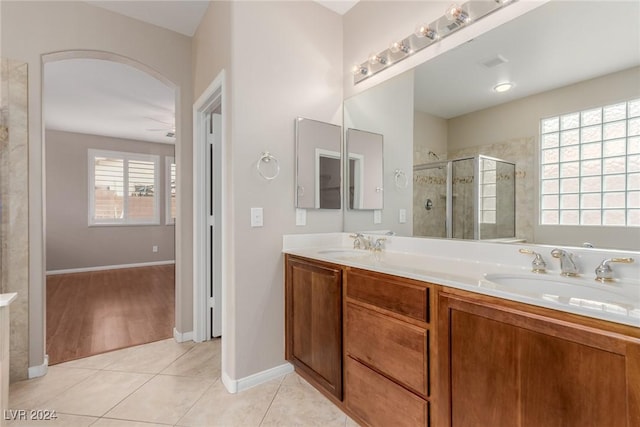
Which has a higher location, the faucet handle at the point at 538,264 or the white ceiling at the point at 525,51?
the white ceiling at the point at 525,51

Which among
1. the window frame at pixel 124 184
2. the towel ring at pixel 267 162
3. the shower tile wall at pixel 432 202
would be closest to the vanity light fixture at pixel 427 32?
the shower tile wall at pixel 432 202

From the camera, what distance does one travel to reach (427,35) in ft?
5.82

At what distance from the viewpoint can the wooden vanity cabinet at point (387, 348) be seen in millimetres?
1210

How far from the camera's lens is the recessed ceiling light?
1459mm

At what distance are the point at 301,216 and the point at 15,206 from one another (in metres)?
1.93

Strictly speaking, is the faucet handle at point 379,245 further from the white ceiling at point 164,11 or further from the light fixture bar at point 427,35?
the white ceiling at point 164,11

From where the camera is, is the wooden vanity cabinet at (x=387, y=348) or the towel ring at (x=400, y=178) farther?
the towel ring at (x=400, y=178)

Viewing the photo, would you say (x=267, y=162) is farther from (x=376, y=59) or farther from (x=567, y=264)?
(x=567, y=264)

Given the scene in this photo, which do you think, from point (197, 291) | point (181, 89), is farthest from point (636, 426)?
point (181, 89)

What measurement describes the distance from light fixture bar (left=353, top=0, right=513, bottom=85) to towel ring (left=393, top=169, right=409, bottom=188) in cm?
75

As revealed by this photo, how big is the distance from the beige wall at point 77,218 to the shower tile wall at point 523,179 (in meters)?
6.76

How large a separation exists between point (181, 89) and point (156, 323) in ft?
7.71

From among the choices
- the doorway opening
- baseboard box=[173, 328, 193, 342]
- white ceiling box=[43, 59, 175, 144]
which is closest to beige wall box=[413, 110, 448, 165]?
the doorway opening

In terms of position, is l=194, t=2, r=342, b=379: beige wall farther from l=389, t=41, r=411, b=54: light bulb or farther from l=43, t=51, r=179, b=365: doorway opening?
l=43, t=51, r=179, b=365: doorway opening
